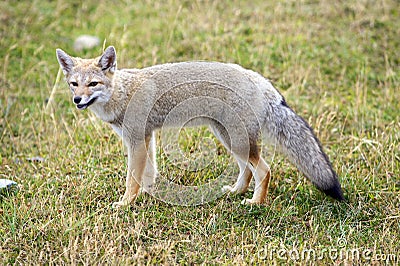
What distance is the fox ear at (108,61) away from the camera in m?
5.15

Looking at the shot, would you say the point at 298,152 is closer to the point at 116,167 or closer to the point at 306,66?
the point at 116,167

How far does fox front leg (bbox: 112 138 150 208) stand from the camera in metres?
5.36

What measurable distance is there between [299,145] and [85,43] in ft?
17.0

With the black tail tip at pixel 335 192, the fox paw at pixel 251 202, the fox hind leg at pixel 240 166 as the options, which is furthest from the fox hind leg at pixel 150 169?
the black tail tip at pixel 335 192

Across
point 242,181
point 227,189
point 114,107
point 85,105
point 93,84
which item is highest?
point 93,84

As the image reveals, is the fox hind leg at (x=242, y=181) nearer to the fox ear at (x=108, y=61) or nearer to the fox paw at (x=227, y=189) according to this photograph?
the fox paw at (x=227, y=189)

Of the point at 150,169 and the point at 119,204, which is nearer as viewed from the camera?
the point at 119,204

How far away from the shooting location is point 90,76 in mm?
5090

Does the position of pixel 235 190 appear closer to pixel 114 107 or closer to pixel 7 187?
pixel 114 107
